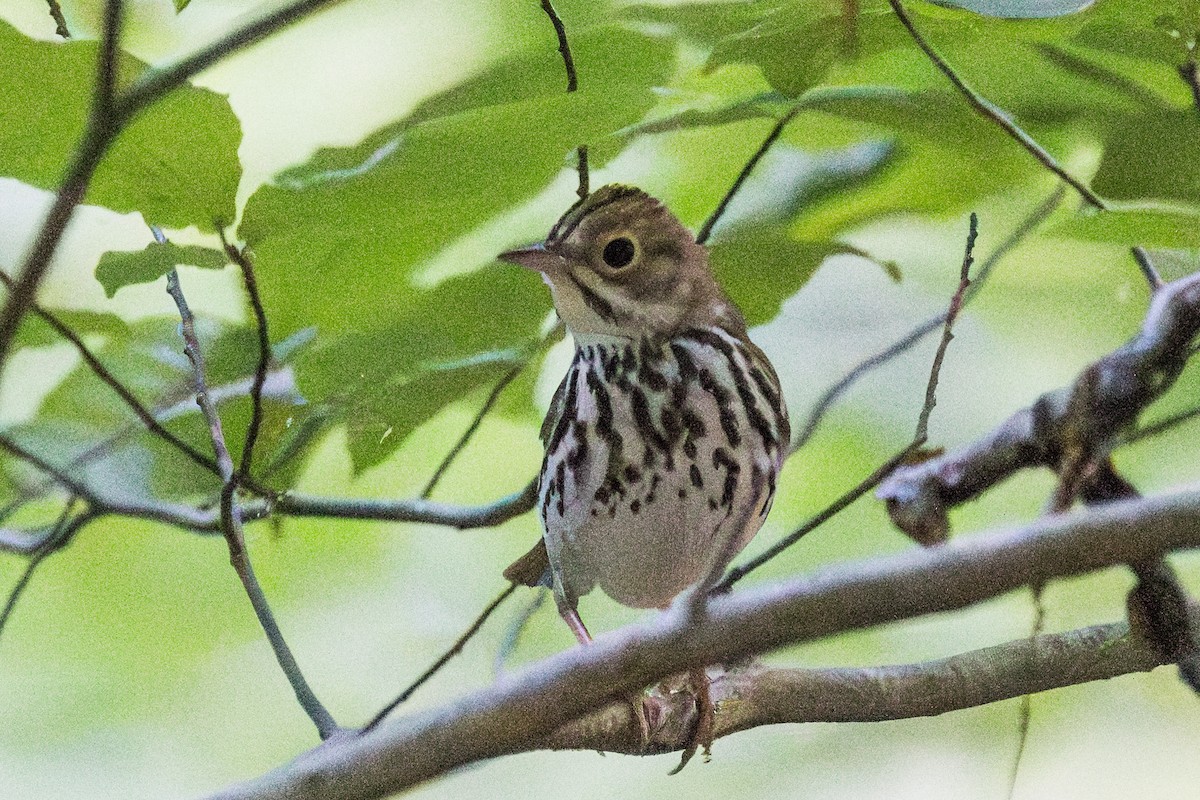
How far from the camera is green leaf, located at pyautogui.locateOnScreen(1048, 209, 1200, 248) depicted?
0.40m

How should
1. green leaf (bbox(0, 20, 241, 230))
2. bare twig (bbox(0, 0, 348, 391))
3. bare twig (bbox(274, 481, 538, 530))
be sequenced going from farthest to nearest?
bare twig (bbox(274, 481, 538, 530)) → green leaf (bbox(0, 20, 241, 230)) → bare twig (bbox(0, 0, 348, 391))

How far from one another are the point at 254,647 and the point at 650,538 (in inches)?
14.9

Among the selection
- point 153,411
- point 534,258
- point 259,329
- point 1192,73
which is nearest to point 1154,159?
point 1192,73

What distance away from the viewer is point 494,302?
546mm

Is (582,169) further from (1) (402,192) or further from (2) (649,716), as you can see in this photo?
(2) (649,716)

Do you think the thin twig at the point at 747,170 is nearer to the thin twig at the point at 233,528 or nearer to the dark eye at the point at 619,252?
the dark eye at the point at 619,252

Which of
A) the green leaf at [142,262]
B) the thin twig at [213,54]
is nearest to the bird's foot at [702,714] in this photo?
the green leaf at [142,262]

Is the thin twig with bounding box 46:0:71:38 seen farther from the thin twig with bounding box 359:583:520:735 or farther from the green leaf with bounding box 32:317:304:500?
the thin twig with bounding box 359:583:520:735

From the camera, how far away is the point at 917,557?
288mm

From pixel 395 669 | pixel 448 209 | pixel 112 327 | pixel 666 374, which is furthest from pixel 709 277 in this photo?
pixel 395 669

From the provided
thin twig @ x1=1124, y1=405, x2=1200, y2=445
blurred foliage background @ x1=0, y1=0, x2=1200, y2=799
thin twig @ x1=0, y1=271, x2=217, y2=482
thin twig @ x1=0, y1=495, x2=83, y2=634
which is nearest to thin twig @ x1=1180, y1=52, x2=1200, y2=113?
blurred foliage background @ x1=0, y1=0, x2=1200, y2=799

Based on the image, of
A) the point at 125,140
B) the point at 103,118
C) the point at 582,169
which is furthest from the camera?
the point at 582,169

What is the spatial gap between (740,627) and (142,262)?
260 millimetres

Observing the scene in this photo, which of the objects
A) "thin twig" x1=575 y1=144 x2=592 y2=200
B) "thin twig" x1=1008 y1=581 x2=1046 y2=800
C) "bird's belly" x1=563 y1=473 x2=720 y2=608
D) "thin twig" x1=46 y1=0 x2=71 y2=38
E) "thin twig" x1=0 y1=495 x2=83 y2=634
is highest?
"thin twig" x1=46 y1=0 x2=71 y2=38
